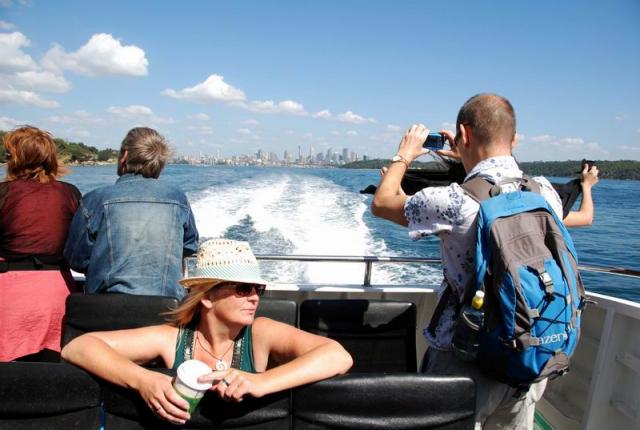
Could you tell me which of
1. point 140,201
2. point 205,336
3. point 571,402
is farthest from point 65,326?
point 571,402

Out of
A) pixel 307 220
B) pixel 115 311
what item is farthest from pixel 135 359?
pixel 307 220

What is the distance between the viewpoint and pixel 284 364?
1.47 metres

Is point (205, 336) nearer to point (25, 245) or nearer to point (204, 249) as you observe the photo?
point (204, 249)

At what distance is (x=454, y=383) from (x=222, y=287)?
0.77m

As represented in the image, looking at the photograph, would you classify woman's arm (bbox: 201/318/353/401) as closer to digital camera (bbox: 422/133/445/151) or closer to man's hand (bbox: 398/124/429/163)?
man's hand (bbox: 398/124/429/163)

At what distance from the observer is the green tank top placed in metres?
1.62

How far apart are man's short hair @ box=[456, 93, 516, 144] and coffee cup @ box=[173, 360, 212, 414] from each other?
43.3 inches

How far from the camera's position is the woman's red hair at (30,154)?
229cm

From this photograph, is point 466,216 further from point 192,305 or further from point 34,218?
point 34,218

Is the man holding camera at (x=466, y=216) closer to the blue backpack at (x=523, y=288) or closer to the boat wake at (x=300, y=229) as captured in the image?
the blue backpack at (x=523, y=288)

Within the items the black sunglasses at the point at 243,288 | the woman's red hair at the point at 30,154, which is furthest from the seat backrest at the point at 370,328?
the woman's red hair at the point at 30,154

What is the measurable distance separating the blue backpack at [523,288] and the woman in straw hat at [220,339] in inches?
18.1

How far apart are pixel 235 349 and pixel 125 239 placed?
0.93 m

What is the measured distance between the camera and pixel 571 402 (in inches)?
109
